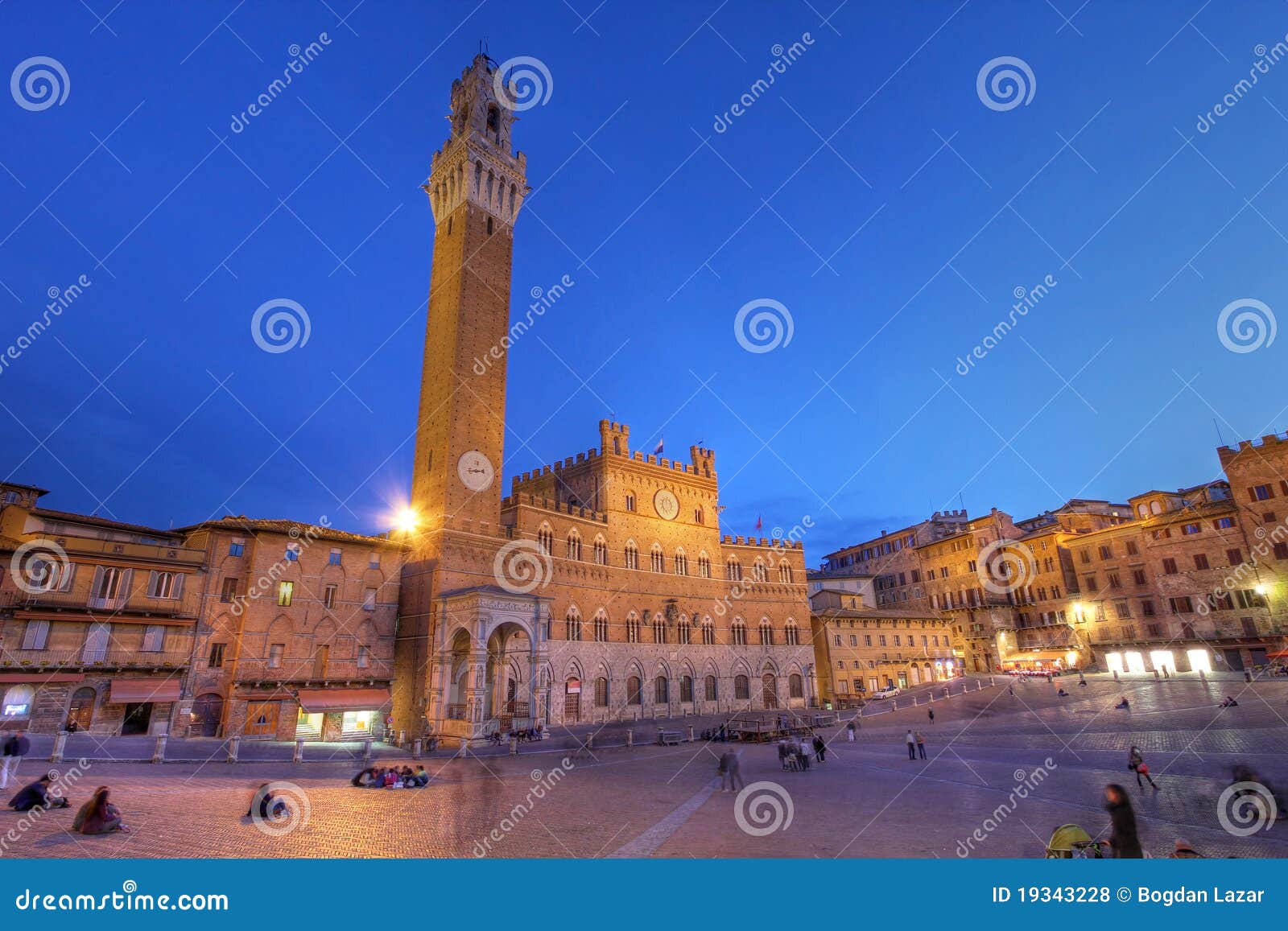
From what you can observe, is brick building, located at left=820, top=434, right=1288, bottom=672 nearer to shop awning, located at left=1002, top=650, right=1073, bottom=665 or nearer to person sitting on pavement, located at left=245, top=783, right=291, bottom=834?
shop awning, located at left=1002, top=650, right=1073, bottom=665

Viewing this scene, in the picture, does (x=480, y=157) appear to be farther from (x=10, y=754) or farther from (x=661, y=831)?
(x=661, y=831)

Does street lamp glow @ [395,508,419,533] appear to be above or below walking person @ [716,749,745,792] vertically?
above

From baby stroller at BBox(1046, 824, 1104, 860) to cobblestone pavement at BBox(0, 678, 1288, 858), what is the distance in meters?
2.26

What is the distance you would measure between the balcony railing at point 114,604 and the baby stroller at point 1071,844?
3046 centimetres

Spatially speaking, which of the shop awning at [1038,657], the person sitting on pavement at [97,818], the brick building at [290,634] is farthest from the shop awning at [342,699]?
the shop awning at [1038,657]

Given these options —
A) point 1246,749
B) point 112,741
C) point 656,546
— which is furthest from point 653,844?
point 656,546

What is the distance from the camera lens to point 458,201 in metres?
37.0

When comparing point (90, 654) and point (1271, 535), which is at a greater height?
point (1271, 535)

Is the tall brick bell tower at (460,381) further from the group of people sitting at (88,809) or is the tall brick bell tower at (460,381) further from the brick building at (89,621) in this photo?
the group of people sitting at (88,809)

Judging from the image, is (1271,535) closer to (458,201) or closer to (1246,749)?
(1246,749)

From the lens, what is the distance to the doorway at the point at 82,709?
22766mm

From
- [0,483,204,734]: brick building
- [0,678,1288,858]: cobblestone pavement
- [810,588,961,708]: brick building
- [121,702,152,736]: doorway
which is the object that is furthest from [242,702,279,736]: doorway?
[810,588,961,708]: brick building

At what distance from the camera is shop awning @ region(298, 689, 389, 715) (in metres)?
27.1

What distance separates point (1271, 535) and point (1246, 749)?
1165 inches
